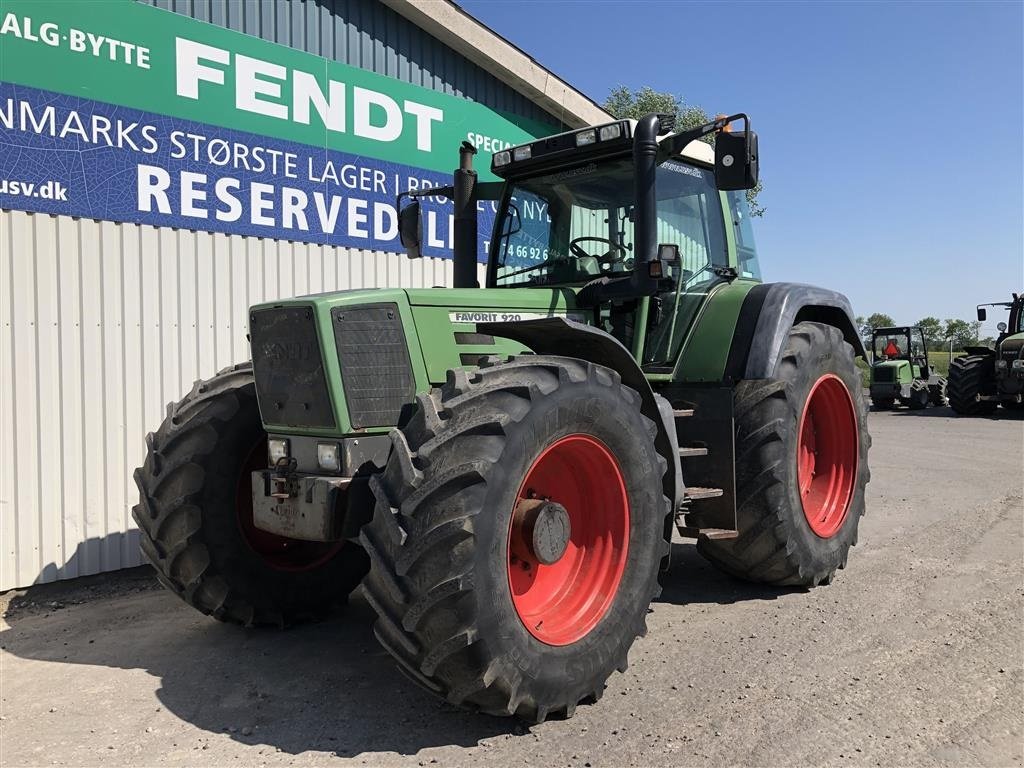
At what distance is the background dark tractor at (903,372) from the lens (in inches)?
755

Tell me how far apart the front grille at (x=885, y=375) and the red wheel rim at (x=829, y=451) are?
1502 cm

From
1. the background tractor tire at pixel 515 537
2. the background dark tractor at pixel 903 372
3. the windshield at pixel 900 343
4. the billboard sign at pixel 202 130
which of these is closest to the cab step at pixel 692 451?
the background tractor tire at pixel 515 537

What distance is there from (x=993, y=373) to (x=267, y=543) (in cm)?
1733

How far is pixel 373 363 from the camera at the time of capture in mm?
3631

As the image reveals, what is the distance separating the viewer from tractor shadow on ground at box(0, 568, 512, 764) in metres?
3.21

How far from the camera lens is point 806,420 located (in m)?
5.54

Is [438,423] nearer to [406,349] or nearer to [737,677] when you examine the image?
[406,349]

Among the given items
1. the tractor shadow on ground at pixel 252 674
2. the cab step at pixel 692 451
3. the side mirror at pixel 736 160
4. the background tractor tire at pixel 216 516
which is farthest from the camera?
the cab step at pixel 692 451

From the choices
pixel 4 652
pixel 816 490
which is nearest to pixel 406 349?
pixel 4 652

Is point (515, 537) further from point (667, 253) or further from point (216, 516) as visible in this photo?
point (667, 253)

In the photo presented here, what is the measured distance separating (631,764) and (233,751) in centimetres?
148

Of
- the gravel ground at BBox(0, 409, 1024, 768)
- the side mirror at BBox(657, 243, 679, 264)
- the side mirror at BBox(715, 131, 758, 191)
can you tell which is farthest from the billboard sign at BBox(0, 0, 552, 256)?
the side mirror at BBox(715, 131, 758, 191)

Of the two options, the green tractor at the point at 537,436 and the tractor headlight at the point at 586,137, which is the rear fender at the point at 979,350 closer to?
the green tractor at the point at 537,436

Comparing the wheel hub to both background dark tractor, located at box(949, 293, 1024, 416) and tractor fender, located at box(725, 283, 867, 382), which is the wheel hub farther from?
background dark tractor, located at box(949, 293, 1024, 416)
